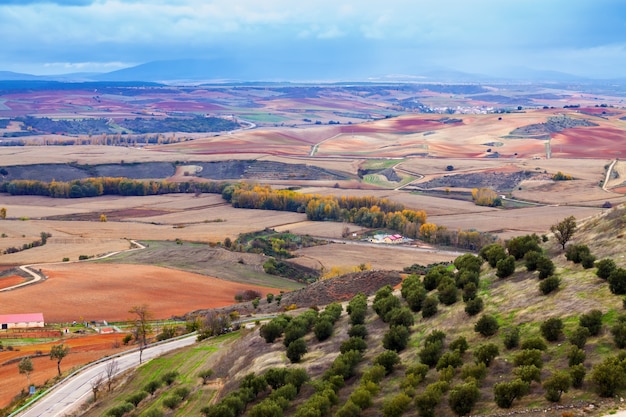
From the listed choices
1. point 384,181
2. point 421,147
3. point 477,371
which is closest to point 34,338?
point 477,371

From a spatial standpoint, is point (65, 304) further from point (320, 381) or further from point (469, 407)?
point (469, 407)

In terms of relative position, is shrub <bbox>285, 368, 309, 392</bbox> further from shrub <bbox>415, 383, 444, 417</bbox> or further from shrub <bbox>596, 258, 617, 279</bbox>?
shrub <bbox>596, 258, 617, 279</bbox>

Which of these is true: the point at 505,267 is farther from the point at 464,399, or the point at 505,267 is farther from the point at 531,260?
the point at 464,399

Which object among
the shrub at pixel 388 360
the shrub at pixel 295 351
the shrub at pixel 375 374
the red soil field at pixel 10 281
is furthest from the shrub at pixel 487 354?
the red soil field at pixel 10 281

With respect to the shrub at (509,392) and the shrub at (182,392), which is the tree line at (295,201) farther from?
the shrub at (509,392)

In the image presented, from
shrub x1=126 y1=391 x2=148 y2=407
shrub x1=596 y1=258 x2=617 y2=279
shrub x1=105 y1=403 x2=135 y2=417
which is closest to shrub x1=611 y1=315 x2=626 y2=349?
shrub x1=596 y1=258 x2=617 y2=279

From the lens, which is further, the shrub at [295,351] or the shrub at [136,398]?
the shrub at [136,398]
